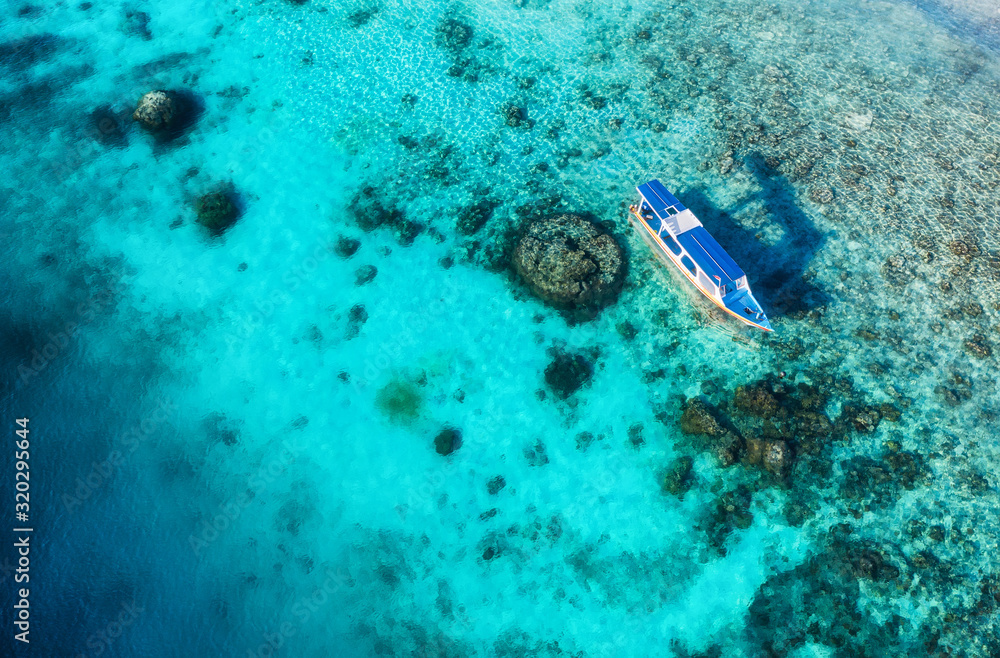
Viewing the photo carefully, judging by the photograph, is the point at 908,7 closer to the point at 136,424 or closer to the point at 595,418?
the point at 595,418

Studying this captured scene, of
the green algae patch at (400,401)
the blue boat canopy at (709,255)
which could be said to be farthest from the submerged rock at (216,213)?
the blue boat canopy at (709,255)

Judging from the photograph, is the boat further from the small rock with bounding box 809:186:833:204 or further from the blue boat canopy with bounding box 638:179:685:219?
the small rock with bounding box 809:186:833:204

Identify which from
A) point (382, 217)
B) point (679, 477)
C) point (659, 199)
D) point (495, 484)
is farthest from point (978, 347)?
point (382, 217)

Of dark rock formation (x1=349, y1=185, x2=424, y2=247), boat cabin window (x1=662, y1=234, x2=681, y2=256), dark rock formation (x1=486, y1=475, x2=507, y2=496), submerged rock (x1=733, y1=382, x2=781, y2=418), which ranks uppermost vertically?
boat cabin window (x1=662, y1=234, x2=681, y2=256)

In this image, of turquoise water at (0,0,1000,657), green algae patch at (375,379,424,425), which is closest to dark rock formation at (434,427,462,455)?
turquoise water at (0,0,1000,657)

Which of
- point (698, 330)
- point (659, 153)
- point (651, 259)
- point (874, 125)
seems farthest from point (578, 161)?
point (874, 125)

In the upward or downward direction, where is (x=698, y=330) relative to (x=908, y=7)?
downward

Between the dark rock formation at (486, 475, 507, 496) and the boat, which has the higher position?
the boat
